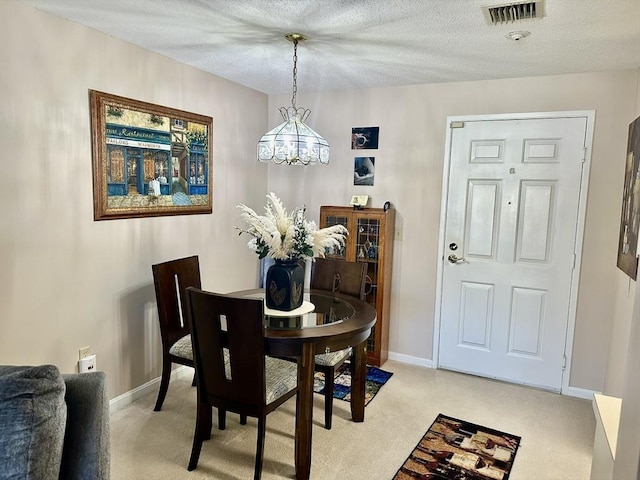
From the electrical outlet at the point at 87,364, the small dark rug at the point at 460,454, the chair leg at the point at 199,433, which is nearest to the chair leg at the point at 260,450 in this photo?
the chair leg at the point at 199,433

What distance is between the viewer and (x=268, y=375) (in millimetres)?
2248

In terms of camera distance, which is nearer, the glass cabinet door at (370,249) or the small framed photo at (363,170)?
the glass cabinet door at (370,249)

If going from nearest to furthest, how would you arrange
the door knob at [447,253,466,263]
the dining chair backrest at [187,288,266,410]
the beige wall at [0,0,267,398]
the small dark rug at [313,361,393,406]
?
the dining chair backrest at [187,288,266,410], the beige wall at [0,0,267,398], the small dark rug at [313,361,393,406], the door knob at [447,253,466,263]

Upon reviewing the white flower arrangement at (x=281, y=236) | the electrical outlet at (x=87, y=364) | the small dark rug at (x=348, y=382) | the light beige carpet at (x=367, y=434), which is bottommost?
the light beige carpet at (x=367, y=434)

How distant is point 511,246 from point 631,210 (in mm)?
868

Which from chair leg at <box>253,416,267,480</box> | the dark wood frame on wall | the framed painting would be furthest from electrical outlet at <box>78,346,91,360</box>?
the framed painting

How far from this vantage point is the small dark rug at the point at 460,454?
2254mm

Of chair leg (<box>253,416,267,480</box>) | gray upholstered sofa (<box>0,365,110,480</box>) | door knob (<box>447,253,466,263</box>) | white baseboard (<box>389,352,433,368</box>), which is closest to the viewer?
gray upholstered sofa (<box>0,365,110,480</box>)

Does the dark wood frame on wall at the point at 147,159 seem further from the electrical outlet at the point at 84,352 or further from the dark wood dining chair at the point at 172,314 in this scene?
the electrical outlet at the point at 84,352

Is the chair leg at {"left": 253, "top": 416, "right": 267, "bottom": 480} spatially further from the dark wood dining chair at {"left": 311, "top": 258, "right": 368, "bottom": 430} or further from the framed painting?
the framed painting

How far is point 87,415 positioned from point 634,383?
139 centimetres

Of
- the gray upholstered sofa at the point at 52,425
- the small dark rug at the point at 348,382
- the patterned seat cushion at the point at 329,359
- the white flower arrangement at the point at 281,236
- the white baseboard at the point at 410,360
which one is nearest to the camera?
the gray upholstered sofa at the point at 52,425

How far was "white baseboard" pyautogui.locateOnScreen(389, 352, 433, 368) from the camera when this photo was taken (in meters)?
3.66

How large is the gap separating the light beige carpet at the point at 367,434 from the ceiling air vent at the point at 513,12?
7.61ft
